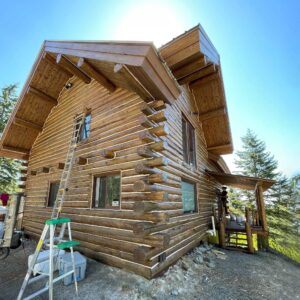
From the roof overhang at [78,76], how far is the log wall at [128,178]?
20.0 inches

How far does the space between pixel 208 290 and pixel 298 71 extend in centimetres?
2918

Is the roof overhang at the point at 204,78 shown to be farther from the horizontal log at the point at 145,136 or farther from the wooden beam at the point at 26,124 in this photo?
the wooden beam at the point at 26,124

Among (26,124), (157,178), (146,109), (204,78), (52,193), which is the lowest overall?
(52,193)

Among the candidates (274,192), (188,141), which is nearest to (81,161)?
(188,141)

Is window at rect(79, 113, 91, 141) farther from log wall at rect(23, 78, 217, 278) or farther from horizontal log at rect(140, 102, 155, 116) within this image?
horizontal log at rect(140, 102, 155, 116)

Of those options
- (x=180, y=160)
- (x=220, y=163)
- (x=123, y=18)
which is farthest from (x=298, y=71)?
(x=180, y=160)

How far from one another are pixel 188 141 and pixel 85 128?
4672mm

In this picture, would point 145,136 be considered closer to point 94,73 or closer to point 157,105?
point 157,105

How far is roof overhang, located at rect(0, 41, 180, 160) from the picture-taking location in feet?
12.5

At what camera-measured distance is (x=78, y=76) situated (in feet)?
22.4

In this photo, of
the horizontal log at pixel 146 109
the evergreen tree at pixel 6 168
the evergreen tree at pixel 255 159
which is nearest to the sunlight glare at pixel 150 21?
the horizontal log at pixel 146 109

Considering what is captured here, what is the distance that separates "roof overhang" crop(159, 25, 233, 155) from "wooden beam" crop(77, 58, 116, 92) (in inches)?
87.8

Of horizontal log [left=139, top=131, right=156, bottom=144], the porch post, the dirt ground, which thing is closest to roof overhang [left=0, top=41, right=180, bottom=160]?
horizontal log [left=139, top=131, right=156, bottom=144]

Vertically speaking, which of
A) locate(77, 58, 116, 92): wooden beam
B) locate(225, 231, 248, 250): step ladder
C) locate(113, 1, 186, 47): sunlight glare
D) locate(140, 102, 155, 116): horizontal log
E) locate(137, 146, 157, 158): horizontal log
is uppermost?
locate(113, 1, 186, 47): sunlight glare
